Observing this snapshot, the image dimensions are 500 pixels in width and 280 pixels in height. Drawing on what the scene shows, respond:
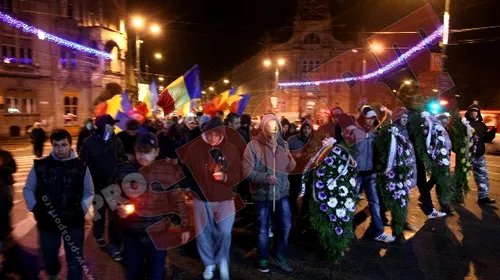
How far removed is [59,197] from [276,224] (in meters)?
2.58

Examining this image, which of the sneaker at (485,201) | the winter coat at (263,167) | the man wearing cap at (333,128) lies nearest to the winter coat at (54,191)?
the winter coat at (263,167)

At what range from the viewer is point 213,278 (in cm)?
470

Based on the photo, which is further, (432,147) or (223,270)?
(432,147)

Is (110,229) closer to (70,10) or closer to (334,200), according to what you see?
(334,200)

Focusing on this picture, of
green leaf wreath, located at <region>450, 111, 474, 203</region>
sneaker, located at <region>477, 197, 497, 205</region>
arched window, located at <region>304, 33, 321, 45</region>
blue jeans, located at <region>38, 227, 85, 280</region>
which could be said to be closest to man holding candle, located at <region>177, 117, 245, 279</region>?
blue jeans, located at <region>38, 227, 85, 280</region>

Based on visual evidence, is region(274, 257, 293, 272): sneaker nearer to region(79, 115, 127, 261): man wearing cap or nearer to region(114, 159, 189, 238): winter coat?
region(114, 159, 189, 238): winter coat

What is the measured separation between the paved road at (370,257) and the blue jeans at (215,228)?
0.38 m

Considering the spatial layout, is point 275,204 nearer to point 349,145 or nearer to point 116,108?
point 349,145

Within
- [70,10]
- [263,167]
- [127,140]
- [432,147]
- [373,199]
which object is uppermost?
[70,10]

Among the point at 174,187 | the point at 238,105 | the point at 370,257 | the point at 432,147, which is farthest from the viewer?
the point at 238,105

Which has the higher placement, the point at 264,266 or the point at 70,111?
the point at 70,111

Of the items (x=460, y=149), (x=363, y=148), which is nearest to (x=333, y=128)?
(x=363, y=148)

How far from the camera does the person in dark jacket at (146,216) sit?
3.58 metres

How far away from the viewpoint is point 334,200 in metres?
5.10
